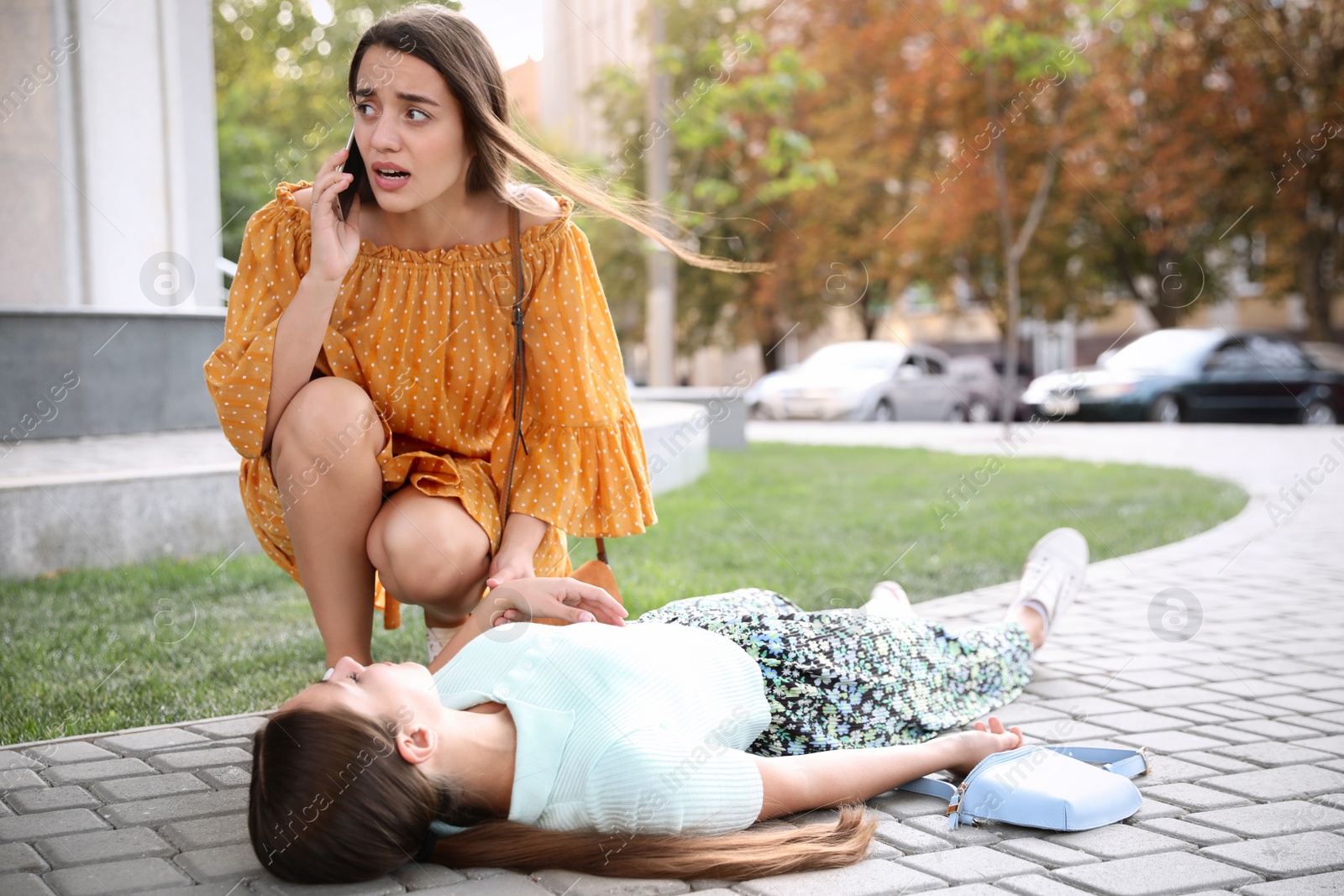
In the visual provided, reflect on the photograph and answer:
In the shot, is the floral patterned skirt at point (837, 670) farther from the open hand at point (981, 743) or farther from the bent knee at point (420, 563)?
the bent knee at point (420, 563)

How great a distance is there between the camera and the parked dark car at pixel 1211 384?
18.1 m

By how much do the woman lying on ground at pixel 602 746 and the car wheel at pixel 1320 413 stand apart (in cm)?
1748

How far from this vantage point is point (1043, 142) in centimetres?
2155

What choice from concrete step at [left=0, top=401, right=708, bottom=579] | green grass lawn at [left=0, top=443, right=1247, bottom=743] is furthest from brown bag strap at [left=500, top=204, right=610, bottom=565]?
concrete step at [left=0, top=401, right=708, bottom=579]

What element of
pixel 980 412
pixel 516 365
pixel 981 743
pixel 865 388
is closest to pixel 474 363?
pixel 516 365

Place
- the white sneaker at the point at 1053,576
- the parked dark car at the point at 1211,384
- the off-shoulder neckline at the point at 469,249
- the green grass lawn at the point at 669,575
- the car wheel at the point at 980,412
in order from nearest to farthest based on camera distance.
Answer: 1. the off-shoulder neckline at the point at 469,249
2. the green grass lawn at the point at 669,575
3. the white sneaker at the point at 1053,576
4. the parked dark car at the point at 1211,384
5. the car wheel at the point at 980,412

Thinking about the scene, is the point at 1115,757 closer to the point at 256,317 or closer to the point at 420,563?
the point at 420,563

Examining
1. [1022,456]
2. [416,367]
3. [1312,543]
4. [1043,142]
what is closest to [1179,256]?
[1043,142]

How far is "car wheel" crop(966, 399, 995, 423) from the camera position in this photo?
23.0 m

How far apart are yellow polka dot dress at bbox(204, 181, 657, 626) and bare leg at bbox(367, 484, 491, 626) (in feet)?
0.15

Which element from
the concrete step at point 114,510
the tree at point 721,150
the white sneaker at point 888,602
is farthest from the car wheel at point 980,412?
the white sneaker at point 888,602

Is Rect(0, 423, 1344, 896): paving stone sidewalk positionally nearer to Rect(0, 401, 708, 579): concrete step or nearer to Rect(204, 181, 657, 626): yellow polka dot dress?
Rect(204, 181, 657, 626): yellow polka dot dress

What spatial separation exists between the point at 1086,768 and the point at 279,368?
203 cm

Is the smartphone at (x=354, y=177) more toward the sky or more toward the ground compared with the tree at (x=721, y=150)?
more toward the ground
